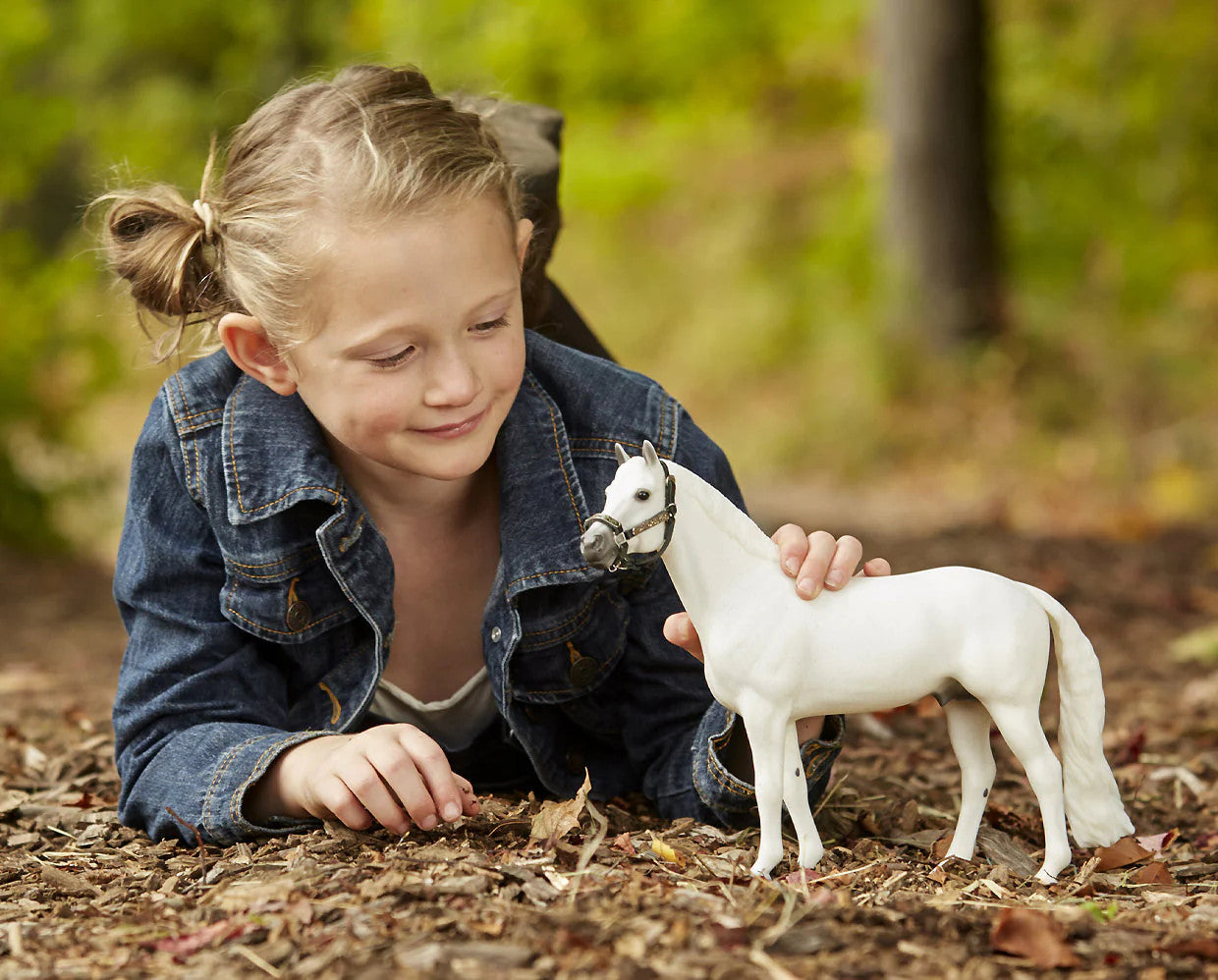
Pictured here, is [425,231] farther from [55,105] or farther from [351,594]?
[55,105]

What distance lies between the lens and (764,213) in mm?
13188

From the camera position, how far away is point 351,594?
267cm

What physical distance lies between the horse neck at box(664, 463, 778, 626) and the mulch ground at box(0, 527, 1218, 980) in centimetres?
44

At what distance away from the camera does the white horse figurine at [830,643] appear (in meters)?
2.00

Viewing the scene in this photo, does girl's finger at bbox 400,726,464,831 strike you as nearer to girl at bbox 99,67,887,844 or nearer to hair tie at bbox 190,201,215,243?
girl at bbox 99,67,887,844

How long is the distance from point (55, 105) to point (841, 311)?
685 centimetres

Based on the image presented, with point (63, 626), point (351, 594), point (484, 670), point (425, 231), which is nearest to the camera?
point (425, 231)

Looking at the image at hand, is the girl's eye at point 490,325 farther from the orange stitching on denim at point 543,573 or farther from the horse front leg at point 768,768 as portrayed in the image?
the horse front leg at point 768,768

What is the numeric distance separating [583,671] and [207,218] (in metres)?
1.19

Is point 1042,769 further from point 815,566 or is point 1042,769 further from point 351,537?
point 351,537

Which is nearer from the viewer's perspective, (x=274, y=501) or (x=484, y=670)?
(x=274, y=501)

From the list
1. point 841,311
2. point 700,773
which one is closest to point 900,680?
point 700,773

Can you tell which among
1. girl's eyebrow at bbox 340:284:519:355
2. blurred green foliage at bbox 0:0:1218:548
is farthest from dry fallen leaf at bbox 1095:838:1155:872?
blurred green foliage at bbox 0:0:1218:548

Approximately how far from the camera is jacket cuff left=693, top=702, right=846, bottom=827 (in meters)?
2.40
